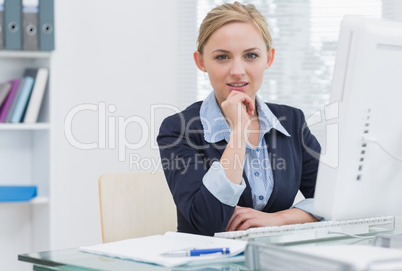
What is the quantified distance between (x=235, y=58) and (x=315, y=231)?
629 mm

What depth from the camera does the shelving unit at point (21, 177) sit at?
121 inches

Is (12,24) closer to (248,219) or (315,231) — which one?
(248,219)

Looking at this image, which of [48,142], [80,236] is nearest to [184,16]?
[48,142]

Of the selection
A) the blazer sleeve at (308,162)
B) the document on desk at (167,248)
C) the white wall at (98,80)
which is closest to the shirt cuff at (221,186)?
the document on desk at (167,248)

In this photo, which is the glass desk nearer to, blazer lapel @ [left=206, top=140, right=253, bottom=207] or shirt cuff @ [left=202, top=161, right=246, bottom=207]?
shirt cuff @ [left=202, top=161, right=246, bottom=207]

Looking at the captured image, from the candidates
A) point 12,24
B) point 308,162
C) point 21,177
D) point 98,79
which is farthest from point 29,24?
point 308,162

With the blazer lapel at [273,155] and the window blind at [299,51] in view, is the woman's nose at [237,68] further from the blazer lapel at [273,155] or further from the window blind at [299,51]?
the window blind at [299,51]

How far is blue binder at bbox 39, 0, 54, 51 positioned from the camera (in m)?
2.80

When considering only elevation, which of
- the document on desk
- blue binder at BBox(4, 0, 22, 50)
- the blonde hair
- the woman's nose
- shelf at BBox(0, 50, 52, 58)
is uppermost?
blue binder at BBox(4, 0, 22, 50)

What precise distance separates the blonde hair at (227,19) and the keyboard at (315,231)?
691mm

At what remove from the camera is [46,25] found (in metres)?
2.80

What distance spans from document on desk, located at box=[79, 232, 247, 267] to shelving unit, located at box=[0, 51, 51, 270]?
5.97ft

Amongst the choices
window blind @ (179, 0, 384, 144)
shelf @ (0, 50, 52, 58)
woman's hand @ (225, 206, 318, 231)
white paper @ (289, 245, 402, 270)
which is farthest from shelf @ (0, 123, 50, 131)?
white paper @ (289, 245, 402, 270)

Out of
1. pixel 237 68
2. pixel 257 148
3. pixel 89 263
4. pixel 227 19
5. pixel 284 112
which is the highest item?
pixel 227 19
